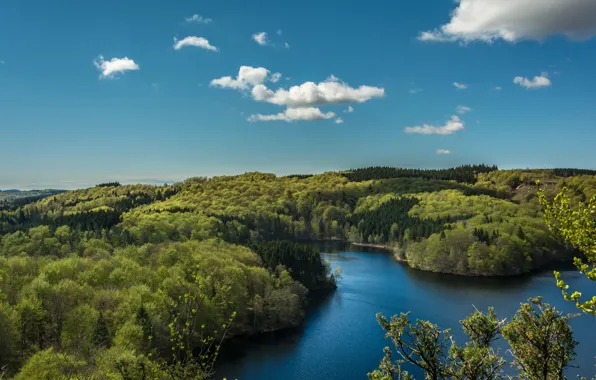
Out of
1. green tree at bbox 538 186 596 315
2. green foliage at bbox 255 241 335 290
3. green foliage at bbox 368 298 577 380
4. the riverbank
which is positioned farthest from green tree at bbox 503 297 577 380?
the riverbank

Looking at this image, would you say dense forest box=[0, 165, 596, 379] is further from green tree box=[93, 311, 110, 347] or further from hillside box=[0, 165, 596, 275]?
hillside box=[0, 165, 596, 275]

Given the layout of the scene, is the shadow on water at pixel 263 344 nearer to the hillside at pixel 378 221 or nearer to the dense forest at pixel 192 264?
the dense forest at pixel 192 264

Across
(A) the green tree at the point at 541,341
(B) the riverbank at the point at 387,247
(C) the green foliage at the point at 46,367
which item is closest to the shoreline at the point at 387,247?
(B) the riverbank at the point at 387,247

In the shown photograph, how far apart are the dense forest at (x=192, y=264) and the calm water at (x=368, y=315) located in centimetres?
459

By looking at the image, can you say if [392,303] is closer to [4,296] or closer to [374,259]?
[374,259]

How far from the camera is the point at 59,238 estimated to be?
86188 millimetres

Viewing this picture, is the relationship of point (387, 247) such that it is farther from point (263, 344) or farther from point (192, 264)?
point (192, 264)

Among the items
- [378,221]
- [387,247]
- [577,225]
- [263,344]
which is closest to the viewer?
[577,225]

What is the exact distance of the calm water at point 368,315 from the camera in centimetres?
4572

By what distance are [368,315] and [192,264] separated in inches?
1063

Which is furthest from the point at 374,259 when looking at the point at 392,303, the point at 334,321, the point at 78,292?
the point at 78,292

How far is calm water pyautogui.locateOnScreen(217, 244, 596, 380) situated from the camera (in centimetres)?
4572

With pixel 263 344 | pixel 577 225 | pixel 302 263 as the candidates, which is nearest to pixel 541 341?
pixel 577 225

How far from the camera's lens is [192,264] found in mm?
54906
